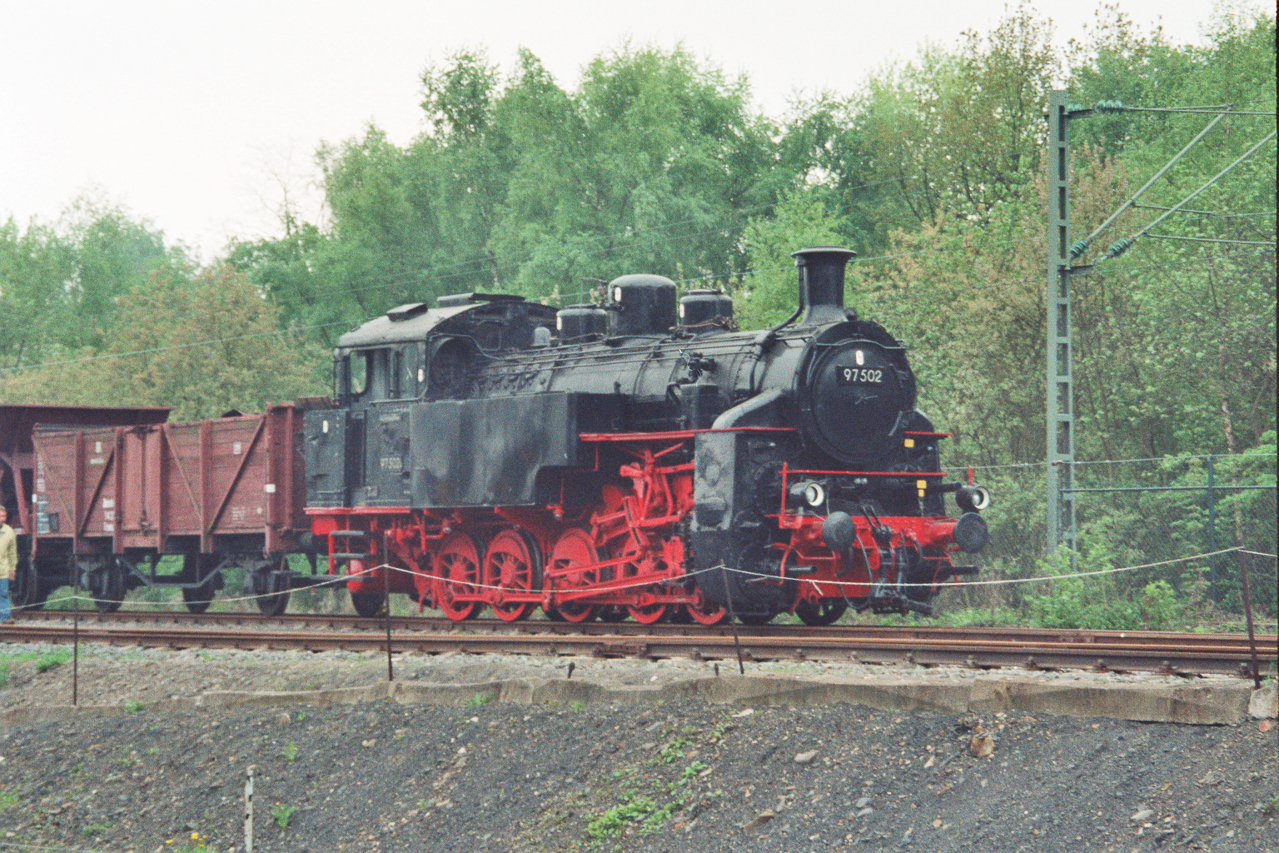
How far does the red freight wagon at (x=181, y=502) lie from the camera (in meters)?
18.4

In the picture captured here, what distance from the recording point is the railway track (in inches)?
373

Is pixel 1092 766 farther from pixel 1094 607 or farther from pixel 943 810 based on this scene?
pixel 1094 607

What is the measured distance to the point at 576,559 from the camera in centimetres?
1438

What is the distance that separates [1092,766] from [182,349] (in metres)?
27.6

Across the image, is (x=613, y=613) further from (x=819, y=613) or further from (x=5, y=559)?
(x=5, y=559)

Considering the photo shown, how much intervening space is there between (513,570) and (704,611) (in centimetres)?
256

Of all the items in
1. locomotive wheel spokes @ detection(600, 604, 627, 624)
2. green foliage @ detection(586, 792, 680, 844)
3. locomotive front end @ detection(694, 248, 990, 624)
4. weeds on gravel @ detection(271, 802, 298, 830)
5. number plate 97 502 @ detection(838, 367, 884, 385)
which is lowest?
weeds on gravel @ detection(271, 802, 298, 830)

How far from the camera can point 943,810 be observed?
6.94 m

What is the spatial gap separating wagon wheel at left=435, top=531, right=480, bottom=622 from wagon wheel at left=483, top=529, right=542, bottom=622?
264 mm

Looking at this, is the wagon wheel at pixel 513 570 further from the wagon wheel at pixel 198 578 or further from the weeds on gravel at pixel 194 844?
the wagon wheel at pixel 198 578

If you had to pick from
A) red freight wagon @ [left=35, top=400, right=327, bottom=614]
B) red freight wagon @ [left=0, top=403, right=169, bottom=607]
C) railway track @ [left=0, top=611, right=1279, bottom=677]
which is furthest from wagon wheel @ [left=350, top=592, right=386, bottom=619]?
red freight wagon @ [left=0, top=403, right=169, bottom=607]

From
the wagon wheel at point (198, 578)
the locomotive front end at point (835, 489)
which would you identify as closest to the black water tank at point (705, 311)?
the locomotive front end at point (835, 489)

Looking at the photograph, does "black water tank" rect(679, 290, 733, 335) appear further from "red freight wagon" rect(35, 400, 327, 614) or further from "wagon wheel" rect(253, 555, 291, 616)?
"wagon wheel" rect(253, 555, 291, 616)

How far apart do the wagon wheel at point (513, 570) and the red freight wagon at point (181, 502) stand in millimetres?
3608
